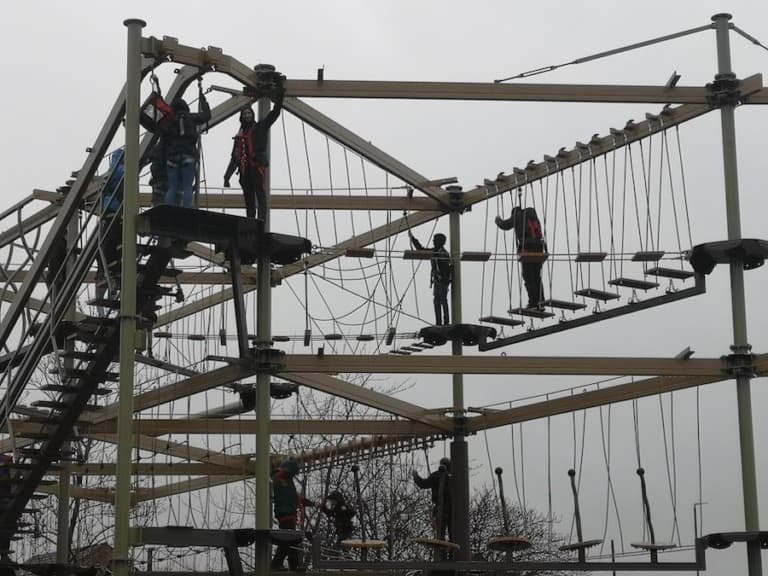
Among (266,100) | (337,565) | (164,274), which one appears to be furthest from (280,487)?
(266,100)

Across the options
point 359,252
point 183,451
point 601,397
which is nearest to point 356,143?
point 359,252

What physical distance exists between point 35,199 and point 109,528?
742 inches

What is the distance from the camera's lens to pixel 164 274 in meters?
21.9

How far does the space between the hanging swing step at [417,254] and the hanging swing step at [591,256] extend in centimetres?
378

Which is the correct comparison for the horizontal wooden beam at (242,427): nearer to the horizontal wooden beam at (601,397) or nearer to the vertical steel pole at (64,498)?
the vertical steel pole at (64,498)

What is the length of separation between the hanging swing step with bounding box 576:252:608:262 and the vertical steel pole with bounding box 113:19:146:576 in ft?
25.3

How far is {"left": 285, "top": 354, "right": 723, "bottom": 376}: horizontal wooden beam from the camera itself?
73.5ft

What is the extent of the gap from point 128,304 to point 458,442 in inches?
370

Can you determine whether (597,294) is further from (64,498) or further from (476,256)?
(64,498)

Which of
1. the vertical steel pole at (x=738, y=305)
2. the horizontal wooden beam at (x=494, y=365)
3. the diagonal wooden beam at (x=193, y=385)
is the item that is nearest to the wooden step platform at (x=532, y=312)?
the horizontal wooden beam at (x=494, y=365)

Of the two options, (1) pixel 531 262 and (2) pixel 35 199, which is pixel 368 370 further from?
(2) pixel 35 199

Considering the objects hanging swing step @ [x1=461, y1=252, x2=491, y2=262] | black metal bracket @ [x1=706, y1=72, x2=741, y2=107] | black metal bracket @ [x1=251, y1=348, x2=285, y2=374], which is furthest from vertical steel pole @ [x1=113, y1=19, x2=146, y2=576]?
black metal bracket @ [x1=706, y1=72, x2=741, y2=107]

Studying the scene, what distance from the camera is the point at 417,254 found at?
88.5ft

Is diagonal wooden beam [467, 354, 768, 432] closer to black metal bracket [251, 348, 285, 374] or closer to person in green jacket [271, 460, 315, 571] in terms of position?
person in green jacket [271, 460, 315, 571]
